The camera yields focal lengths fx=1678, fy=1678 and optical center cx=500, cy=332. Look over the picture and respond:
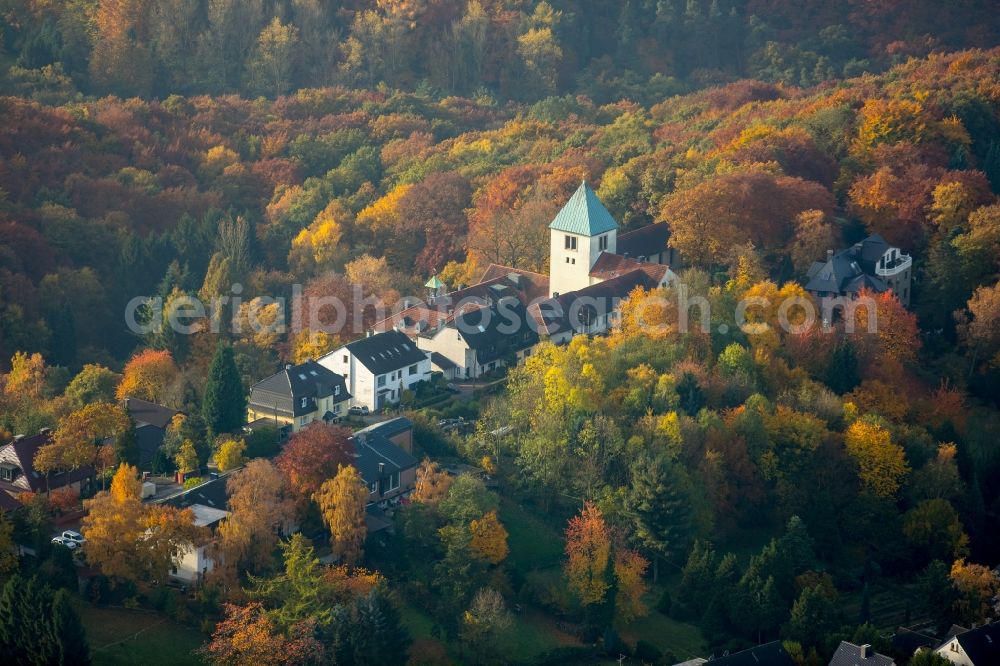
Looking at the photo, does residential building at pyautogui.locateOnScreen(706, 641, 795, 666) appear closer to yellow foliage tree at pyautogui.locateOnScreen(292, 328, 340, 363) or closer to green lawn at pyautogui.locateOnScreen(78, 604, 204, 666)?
green lawn at pyautogui.locateOnScreen(78, 604, 204, 666)

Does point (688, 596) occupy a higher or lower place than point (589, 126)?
lower

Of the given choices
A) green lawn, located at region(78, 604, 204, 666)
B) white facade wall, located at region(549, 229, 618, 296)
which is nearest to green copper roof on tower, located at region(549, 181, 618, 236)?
white facade wall, located at region(549, 229, 618, 296)

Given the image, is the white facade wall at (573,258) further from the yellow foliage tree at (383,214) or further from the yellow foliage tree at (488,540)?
the yellow foliage tree at (488,540)

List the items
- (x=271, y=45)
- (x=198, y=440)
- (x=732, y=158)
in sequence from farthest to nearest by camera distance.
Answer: (x=271, y=45) → (x=732, y=158) → (x=198, y=440)

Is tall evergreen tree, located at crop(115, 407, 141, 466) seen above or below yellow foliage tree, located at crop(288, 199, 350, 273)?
below

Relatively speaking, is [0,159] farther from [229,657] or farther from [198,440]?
[229,657]

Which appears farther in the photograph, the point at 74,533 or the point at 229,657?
the point at 74,533

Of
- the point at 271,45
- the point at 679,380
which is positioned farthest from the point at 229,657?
the point at 271,45
